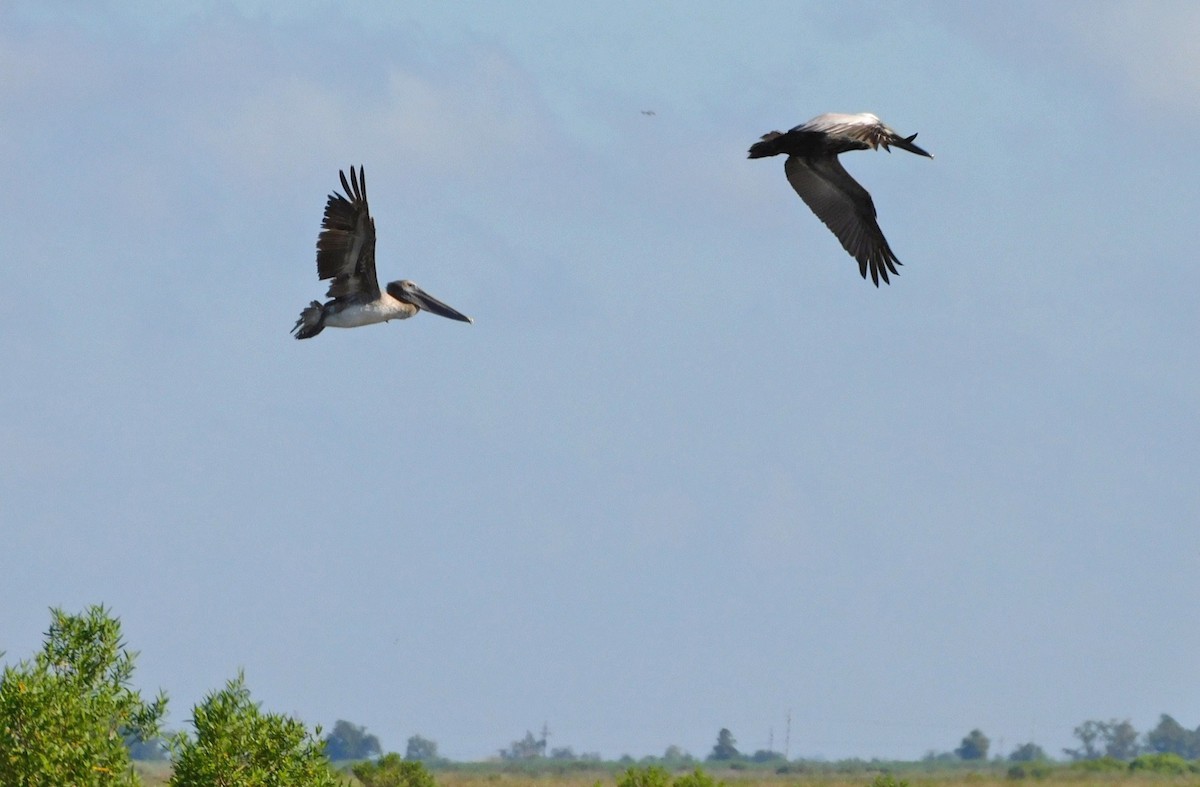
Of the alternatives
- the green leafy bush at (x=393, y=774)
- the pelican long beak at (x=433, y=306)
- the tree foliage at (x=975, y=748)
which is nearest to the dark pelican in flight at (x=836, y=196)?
the pelican long beak at (x=433, y=306)

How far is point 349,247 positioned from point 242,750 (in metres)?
5.25

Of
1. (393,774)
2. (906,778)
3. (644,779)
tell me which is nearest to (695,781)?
(644,779)

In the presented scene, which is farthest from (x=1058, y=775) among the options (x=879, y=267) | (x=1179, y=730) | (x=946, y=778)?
(x=1179, y=730)

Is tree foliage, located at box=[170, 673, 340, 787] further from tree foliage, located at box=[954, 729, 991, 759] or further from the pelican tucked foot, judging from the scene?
tree foliage, located at box=[954, 729, 991, 759]

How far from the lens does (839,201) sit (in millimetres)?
24797

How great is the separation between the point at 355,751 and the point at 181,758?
142619mm

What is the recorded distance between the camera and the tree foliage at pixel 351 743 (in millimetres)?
159500

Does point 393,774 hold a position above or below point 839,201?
below

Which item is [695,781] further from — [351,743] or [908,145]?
[351,743]

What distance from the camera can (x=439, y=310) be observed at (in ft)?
82.7

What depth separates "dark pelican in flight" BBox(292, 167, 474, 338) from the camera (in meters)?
23.1

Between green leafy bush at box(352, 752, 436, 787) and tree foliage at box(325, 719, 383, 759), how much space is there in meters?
109

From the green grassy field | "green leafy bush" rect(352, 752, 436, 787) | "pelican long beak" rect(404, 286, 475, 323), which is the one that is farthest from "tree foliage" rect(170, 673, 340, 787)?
the green grassy field

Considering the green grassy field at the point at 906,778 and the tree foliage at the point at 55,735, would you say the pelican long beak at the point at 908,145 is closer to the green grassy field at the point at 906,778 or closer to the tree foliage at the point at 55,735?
the tree foliage at the point at 55,735
